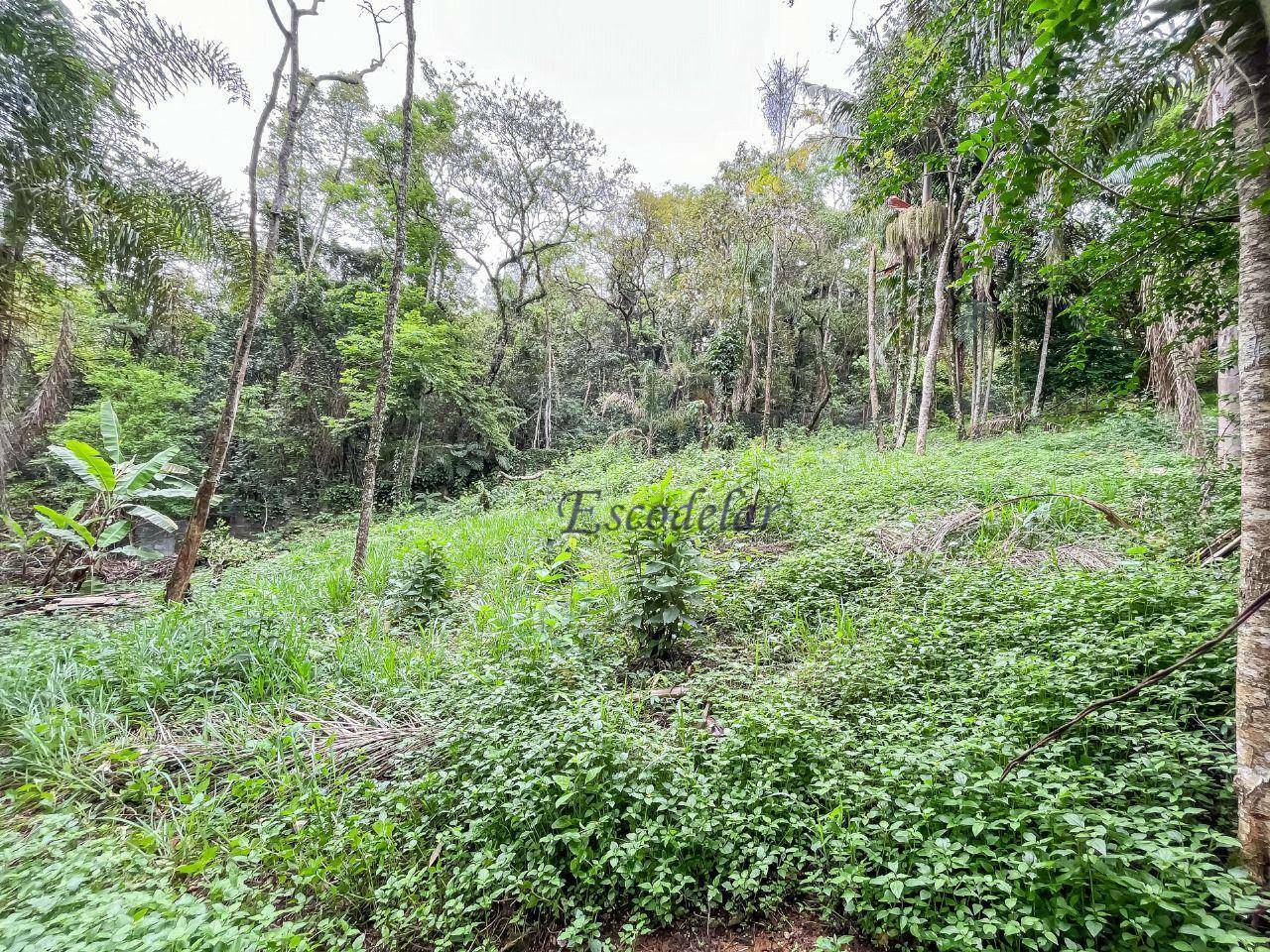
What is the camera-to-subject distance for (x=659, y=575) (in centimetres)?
360

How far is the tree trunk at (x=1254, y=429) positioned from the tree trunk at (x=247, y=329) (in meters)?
7.18

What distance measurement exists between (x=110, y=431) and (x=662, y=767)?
817 cm

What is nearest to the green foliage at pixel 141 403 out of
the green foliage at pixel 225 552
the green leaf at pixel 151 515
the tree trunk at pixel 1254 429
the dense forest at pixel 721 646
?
the green foliage at pixel 225 552

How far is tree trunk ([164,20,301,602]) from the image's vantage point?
16.6 ft

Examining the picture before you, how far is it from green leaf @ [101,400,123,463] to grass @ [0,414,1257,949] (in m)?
2.89

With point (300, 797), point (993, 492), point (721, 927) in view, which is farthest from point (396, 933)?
point (993, 492)

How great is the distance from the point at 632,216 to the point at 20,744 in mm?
18178

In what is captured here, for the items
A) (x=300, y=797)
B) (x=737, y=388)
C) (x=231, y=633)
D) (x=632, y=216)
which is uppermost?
(x=632, y=216)

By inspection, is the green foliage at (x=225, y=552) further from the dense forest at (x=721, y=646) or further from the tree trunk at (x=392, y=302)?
the tree trunk at (x=392, y=302)

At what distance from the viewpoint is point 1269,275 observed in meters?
1.82

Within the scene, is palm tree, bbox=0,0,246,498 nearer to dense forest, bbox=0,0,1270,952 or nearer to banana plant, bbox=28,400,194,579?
dense forest, bbox=0,0,1270,952

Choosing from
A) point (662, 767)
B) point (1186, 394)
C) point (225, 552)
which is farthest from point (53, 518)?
point (1186, 394)

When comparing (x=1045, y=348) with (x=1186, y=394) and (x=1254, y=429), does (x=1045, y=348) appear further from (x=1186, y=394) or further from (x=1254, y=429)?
(x=1254, y=429)

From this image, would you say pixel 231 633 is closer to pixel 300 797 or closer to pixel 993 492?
pixel 300 797
